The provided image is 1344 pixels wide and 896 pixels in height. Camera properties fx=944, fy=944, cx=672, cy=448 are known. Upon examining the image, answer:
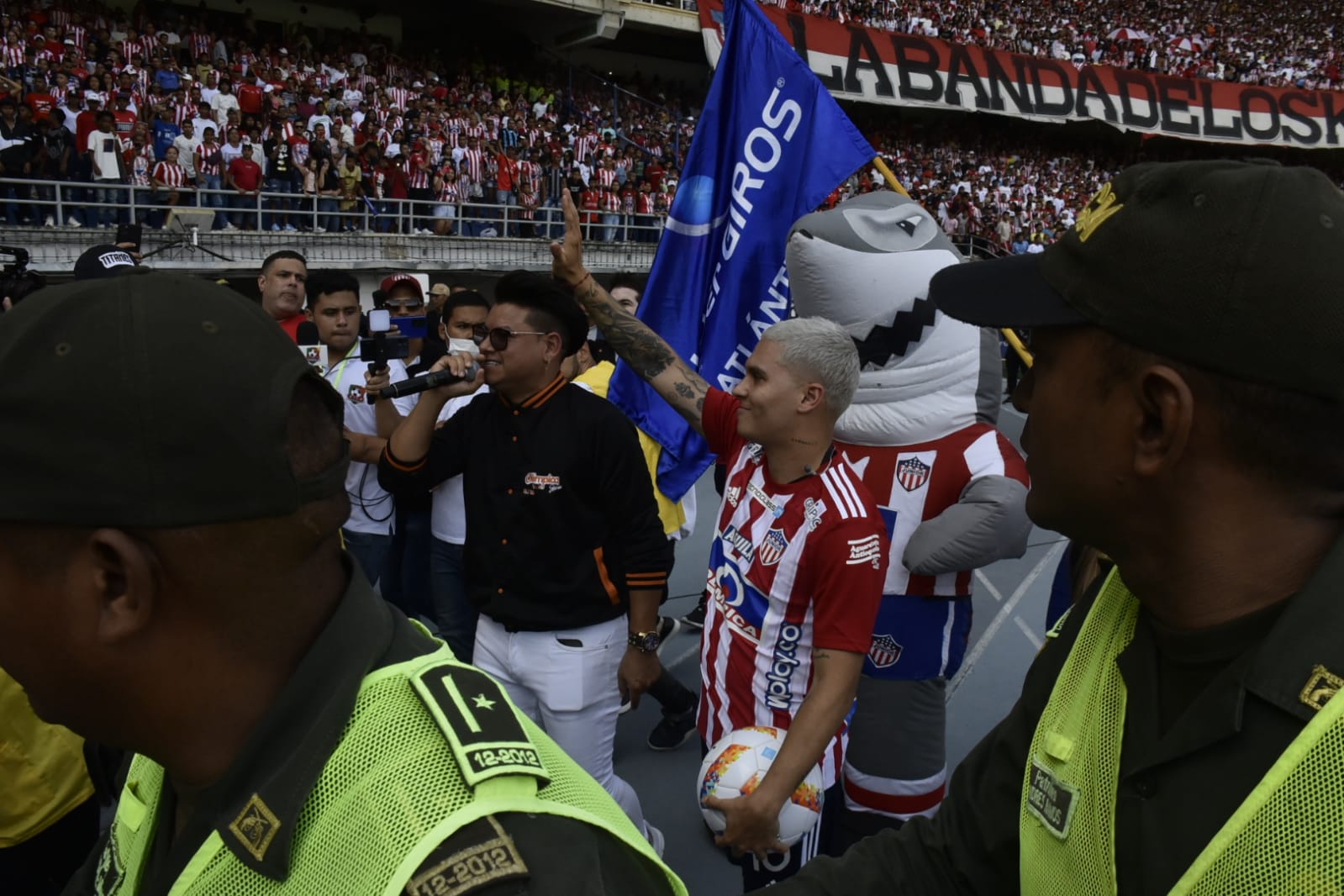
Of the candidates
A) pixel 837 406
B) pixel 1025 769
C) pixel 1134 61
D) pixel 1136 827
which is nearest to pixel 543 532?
pixel 837 406

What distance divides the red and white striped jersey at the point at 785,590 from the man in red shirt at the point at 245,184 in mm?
13342

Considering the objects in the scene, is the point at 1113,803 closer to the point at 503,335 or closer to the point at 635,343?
the point at 635,343

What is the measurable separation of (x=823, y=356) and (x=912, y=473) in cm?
74

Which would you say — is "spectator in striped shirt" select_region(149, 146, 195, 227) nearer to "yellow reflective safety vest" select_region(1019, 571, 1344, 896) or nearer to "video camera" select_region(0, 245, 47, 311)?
"video camera" select_region(0, 245, 47, 311)

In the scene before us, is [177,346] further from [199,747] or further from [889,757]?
[889,757]

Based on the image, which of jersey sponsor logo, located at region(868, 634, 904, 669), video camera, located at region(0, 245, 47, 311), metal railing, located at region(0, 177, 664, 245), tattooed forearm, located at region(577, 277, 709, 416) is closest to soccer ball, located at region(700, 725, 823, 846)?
jersey sponsor logo, located at region(868, 634, 904, 669)

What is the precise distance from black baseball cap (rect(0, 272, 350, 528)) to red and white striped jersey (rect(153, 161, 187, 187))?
47.4 ft

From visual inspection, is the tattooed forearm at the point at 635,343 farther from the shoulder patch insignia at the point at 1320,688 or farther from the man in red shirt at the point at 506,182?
the man in red shirt at the point at 506,182

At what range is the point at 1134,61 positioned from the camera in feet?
111

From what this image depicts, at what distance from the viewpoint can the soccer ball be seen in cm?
222

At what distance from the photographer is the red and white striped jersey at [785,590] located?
2.37 m

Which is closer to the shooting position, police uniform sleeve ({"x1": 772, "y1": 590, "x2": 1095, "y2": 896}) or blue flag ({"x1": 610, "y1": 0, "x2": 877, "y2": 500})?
police uniform sleeve ({"x1": 772, "y1": 590, "x2": 1095, "y2": 896})

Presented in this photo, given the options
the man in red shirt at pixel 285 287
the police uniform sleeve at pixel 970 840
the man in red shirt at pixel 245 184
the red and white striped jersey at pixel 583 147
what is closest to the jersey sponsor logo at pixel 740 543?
the police uniform sleeve at pixel 970 840

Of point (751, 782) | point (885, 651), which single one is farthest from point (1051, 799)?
point (885, 651)
